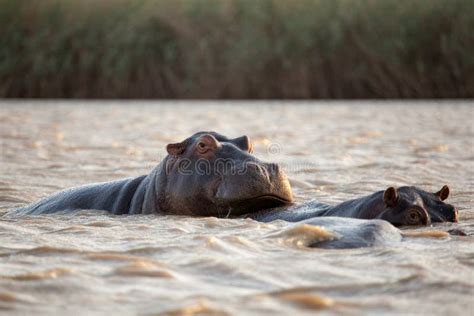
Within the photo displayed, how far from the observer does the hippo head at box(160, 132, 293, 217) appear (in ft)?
15.0

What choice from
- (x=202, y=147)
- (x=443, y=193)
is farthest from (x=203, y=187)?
(x=443, y=193)

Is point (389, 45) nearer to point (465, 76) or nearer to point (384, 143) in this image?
point (465, 76)

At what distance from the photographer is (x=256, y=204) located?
461 cm

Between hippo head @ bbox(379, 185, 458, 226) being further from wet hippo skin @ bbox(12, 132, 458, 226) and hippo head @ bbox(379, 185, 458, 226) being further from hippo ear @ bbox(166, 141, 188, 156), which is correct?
hippo ear @ bbox(166, 141, 188, 156)

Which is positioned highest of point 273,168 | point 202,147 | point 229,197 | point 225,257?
point 202,147

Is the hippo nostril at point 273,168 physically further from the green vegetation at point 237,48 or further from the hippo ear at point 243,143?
the green vegetation at point 237,48

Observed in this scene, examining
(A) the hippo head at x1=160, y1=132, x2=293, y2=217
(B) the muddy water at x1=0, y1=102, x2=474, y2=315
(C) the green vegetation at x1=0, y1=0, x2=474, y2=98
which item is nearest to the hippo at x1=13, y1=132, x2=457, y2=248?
(A) the hippo head at x1=160, y1=132, x2=293, y2=217

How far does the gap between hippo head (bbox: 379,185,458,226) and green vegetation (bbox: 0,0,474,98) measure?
1665cm

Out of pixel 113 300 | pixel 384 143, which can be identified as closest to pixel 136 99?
pixel 384 143

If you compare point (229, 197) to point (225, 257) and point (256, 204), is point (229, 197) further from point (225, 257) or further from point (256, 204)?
point (225, 257)

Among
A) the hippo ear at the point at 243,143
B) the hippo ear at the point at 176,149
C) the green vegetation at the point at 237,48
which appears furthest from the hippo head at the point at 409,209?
the green vegetation at the point at 237,48

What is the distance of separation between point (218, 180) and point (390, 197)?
3.23ft

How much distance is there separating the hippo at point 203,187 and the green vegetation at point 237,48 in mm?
16310

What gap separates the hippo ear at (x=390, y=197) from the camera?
4.10 meters
